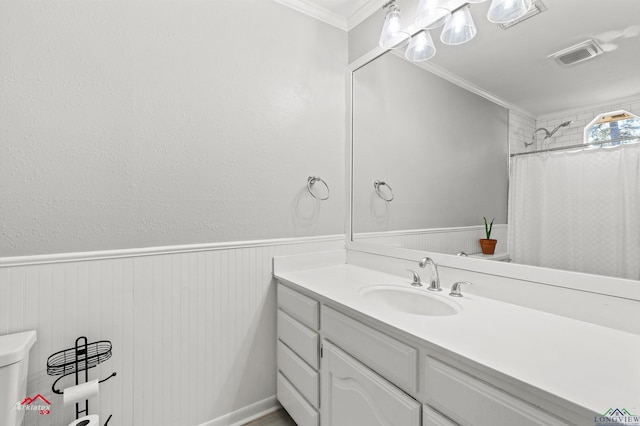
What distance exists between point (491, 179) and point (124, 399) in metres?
1.97

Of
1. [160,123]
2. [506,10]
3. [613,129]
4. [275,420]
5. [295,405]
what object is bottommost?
[275,420]

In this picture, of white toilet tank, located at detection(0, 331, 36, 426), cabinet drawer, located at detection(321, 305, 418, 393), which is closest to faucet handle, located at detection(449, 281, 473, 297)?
cabinet drawer, located at detection(321, 305, 418, 393)

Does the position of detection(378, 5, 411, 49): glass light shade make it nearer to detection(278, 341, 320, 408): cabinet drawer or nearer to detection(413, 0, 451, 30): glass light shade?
detection(413, 0, 451, 30): glass light shade

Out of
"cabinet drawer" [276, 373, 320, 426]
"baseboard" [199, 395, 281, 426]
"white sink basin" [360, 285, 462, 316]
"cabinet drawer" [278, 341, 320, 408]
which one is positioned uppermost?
"white sink basin" [360, 285, 462, 316]

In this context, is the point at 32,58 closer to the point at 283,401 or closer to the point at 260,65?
the point at 260,65

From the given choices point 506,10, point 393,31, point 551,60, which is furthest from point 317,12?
point 551,60

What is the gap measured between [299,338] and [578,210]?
133cm

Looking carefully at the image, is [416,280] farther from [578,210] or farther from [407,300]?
[578,210]

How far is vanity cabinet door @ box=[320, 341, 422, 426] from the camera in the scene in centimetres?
95

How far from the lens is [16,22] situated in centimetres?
111

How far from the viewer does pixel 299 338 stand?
1.48 metres

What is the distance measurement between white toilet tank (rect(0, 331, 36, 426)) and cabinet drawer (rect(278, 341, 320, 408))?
106cm

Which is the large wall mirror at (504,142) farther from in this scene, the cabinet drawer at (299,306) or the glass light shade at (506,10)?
the cabinet drawer at (299,306)

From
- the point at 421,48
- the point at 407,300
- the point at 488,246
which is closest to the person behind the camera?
the point at 488,246
